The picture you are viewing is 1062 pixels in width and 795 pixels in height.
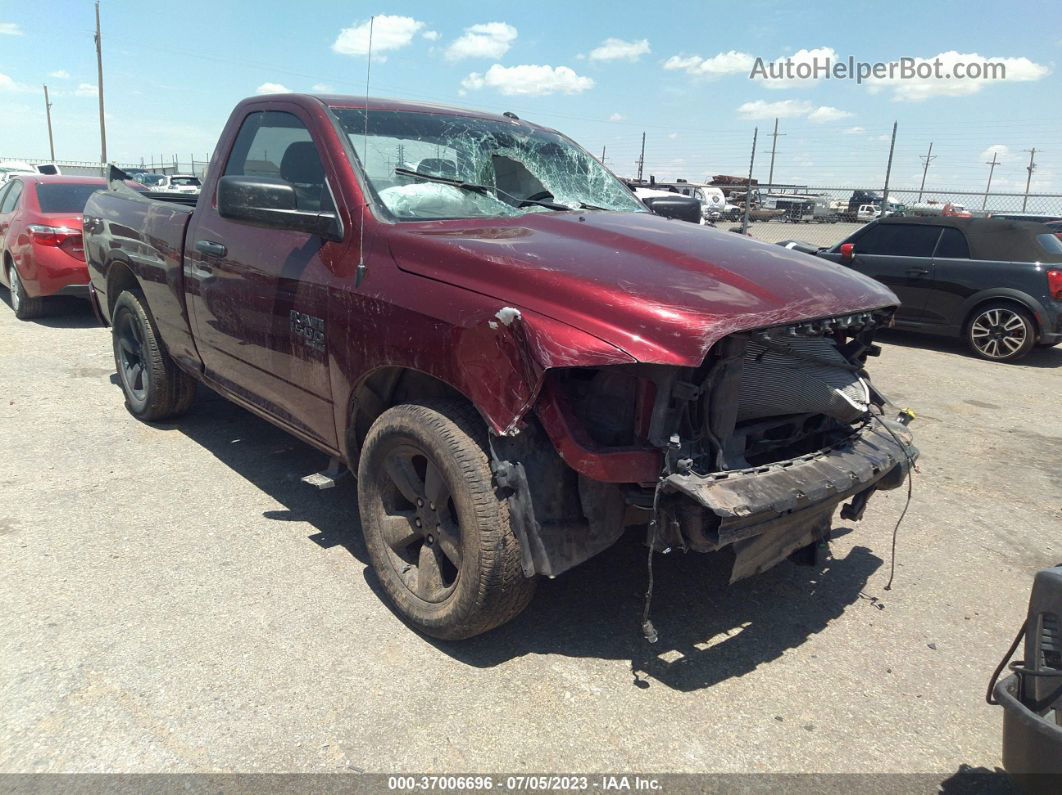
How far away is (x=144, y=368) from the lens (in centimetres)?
527

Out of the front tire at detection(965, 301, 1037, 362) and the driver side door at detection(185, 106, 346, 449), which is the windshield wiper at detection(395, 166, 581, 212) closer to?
the driver side door at detection(185, 106, 346, 449)

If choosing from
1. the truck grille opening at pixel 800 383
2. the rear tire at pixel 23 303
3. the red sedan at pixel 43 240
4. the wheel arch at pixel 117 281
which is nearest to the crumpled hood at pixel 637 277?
the truck grille opening at pixel 800 383

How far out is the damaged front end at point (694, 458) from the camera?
2.37 meters

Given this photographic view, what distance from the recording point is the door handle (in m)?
3.83

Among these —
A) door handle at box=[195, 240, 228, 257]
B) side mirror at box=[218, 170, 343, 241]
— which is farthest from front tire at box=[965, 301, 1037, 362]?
door handle at box=[195, 240, 228, 257]

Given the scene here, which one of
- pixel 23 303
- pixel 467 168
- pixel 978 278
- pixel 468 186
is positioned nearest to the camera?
pixel 468 186

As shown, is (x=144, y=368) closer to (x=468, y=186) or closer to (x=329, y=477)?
(x=329, y=477)

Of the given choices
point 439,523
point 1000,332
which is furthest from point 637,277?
point 1000,332

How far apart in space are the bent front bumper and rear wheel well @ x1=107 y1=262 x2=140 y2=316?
14.2 ft

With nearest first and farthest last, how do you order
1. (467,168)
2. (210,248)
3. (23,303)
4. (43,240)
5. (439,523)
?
(439,523) < (467,168) < (210,248) < (43,240) < (23,303)

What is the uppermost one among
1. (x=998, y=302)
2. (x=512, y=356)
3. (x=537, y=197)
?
(x=537, y=197)

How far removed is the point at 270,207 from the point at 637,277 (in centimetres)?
162

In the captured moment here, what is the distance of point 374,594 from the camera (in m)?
3.21

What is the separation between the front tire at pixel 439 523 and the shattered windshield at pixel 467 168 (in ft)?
3.10
